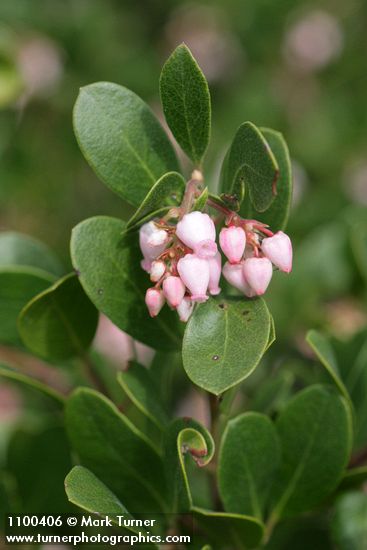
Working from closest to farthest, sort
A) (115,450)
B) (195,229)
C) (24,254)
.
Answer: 1. (195,229)
2. (115,450)
3. (24,254)

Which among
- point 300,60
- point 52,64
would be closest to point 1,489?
point 52,64

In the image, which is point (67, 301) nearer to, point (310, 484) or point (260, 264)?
point (260, 264)

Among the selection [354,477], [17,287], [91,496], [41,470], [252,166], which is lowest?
[41,470]

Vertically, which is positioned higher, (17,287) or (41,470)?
(17,287)

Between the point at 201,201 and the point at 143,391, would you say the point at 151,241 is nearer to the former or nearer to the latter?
the point at 201,201

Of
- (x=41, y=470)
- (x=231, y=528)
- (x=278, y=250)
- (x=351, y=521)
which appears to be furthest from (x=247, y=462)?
(x=41, y=470)
